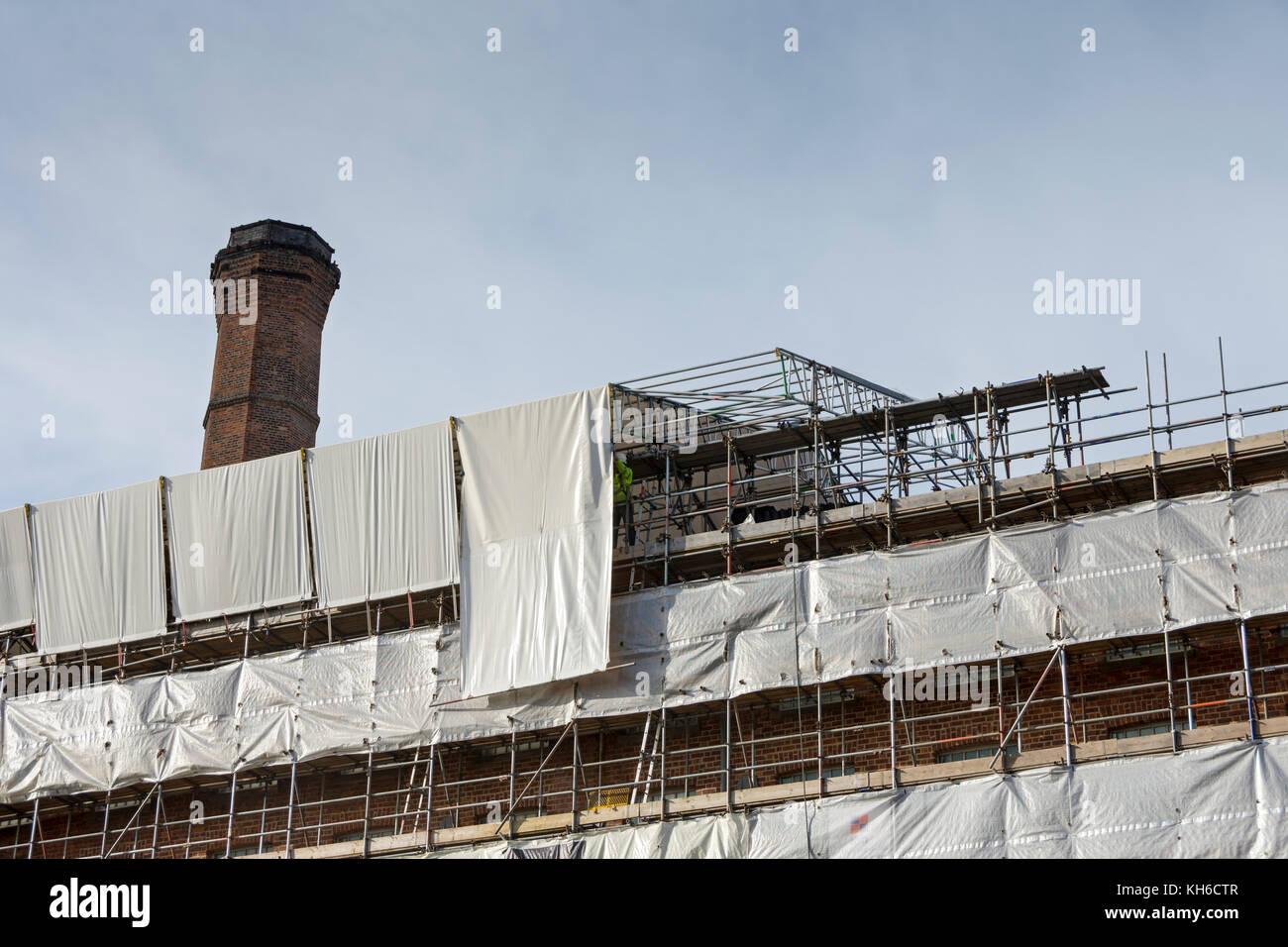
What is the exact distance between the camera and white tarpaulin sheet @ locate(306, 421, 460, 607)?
23.2m

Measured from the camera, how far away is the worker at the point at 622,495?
22.5m

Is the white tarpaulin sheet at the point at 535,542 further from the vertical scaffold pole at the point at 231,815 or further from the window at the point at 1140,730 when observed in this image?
the window at the point at 1140,730

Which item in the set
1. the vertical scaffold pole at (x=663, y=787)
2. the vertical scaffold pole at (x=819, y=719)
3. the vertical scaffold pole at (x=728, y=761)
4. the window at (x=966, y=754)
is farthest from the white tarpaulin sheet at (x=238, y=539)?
the window at (x=966, y=754)

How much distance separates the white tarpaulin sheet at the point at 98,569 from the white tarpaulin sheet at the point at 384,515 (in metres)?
3.27

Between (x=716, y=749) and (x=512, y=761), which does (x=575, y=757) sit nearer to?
(x=512, y=761)

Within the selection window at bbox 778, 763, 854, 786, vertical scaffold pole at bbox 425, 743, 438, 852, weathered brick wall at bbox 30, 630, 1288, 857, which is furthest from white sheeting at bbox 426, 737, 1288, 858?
vertical scaffold pole at bbox 425, 743, 438, 852

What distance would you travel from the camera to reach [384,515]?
2377cm

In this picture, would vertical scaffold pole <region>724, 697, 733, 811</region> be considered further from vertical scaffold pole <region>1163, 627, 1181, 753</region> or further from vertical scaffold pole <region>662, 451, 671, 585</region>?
vertical scaffold pole <region>1163, 627, 1181, 753</region>

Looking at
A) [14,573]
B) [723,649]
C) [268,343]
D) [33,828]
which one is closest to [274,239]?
[268,343]

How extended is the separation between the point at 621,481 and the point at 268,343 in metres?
11.8

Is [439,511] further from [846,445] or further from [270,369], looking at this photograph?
[270,369]

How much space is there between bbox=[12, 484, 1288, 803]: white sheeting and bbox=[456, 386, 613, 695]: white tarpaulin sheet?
44cm
